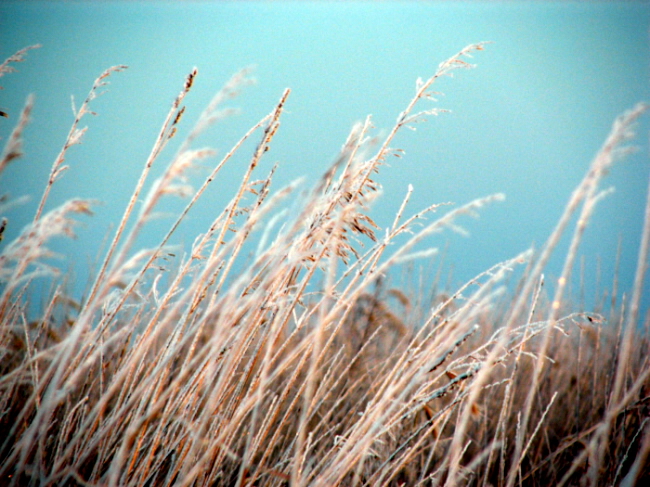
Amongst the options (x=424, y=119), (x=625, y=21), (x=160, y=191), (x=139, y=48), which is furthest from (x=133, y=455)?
(x=625, y=21)

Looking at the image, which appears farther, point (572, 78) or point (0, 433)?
point (572, 78)

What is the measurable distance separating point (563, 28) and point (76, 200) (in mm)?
178445

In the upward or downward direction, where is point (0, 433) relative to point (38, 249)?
downward

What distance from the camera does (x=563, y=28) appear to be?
131 m

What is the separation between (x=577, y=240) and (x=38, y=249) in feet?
4.22

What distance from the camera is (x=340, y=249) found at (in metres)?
1.00

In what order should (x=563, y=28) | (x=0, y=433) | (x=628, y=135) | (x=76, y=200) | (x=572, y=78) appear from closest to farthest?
(x=628, y=135), (x=76, y=200), (x=0, y=433), (x=572, y=78), (x=563, y=28)

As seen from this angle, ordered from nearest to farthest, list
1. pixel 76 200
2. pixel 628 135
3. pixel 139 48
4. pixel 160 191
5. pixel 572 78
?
1. pixel 628 135
2. pixel 160 191
3. pixel 76 200
4. pixel 139 48
5. pixel 572 78

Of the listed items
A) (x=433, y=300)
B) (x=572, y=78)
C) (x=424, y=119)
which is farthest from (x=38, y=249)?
(x=572, y=78)

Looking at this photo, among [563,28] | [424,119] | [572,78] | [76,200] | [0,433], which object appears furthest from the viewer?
[563,28]

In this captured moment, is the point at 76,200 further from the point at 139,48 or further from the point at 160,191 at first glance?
the point at 139,48

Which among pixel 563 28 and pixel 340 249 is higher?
pixel 563 28

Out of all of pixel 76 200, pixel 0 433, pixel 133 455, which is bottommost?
pixel 0 433

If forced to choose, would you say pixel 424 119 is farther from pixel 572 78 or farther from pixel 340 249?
pixel 572 78
